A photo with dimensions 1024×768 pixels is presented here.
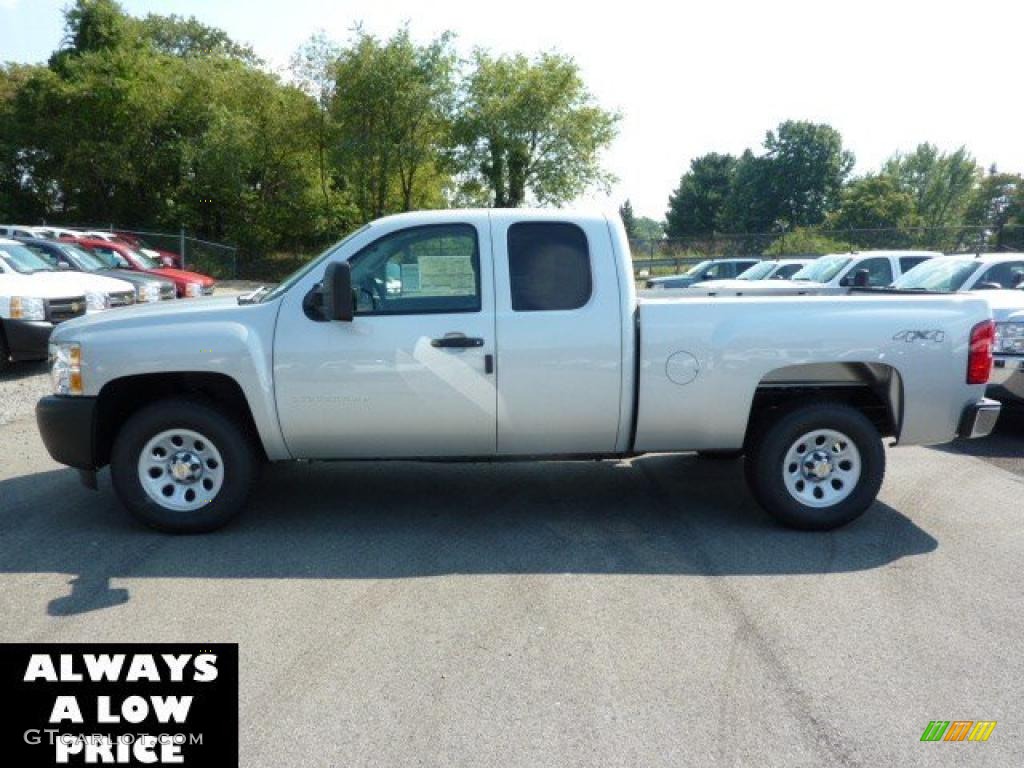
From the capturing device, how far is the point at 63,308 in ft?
37.0

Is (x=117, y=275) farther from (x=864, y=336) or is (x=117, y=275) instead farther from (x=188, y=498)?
(x=864, y=336)

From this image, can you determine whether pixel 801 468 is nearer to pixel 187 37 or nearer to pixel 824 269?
pixel 824 269

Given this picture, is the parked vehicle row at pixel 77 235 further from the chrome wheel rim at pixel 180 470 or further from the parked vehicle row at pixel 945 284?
the parked vehicle row at pixel 945 284

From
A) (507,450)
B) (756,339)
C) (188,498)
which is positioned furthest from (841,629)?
(188,498)

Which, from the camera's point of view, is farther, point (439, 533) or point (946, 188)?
point (946, 188)

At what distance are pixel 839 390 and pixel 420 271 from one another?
2842 millimetres

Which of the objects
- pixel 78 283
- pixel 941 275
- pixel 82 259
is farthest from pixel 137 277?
pixel 941 275

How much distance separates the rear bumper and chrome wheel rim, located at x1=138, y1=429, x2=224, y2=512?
15.4ft

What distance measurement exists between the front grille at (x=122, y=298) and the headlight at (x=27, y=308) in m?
2.04

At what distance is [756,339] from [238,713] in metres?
3.57

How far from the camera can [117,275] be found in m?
16.0

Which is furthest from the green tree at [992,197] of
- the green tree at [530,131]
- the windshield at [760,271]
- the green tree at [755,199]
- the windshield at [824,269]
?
the windshield at [824,269]

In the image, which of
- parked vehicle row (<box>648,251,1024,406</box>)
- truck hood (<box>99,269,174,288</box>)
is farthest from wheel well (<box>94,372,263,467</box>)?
truck hood (<box>99,269,174,288</box>)

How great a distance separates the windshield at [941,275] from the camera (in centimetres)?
1075
